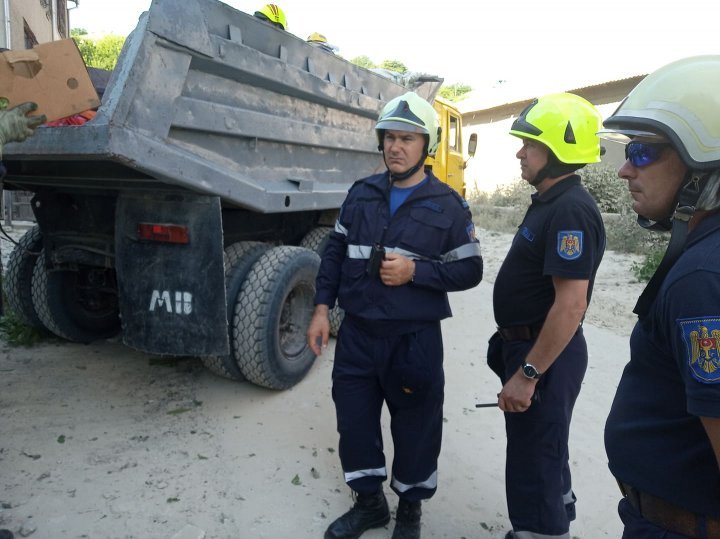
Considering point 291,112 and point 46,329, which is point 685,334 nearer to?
point 291,112

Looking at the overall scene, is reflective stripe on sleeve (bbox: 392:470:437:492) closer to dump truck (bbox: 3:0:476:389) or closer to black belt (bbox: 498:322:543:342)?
black belt (bbox: 498:322:543:342)

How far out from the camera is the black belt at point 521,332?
210cm

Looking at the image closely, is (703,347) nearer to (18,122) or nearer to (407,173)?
(407,173)

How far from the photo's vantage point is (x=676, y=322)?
1.08 metres

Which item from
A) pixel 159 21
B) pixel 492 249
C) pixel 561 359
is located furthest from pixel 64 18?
pixel 561 359

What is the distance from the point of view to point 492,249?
387 inches

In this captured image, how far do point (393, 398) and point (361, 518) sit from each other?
57cm

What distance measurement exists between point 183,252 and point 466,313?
149 inches

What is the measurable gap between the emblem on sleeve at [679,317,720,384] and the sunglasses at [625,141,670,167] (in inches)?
15.7

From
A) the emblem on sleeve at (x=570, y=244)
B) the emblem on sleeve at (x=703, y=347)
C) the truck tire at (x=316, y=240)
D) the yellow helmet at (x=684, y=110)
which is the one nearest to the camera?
the emblem on sleeve at (x=703, y=347)

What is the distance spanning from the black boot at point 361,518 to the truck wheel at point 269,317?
45.6 inches

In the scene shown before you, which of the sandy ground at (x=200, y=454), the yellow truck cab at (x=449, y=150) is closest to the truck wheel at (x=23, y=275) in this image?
the sandy ground at (x=200, y=454)

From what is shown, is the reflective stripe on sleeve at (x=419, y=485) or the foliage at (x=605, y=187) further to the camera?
the foliage at (x=605, y=187)

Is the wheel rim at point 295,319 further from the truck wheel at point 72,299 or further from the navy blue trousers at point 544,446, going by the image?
the navy blue trousers at point 544,446
